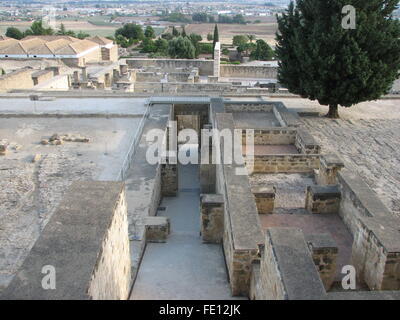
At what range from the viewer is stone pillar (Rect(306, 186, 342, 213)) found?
8031 millimetres

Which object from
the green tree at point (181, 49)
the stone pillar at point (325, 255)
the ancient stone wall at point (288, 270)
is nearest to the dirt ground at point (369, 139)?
the stone pillar at point (325, 255)

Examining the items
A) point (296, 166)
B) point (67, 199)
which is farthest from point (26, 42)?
point (67, 199)

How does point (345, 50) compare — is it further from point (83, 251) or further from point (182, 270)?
point (83, 251)

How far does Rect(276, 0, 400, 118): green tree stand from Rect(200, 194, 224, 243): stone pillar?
7312mm

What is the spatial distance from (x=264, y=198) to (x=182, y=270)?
209cm

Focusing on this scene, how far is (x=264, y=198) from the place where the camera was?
314 inches

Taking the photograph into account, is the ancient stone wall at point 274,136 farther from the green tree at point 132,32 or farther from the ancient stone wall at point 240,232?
the green tree at point 132,32

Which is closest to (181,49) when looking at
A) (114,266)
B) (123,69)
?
(123,69)

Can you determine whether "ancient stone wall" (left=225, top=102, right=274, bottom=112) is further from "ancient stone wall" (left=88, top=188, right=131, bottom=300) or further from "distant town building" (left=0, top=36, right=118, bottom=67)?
"distant town building" (left=0, top=36, right=118, bottom=67)

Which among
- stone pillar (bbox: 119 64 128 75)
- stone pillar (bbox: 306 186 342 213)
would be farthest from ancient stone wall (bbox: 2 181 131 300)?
stone pillar (bbox: 119 64 128 75)
